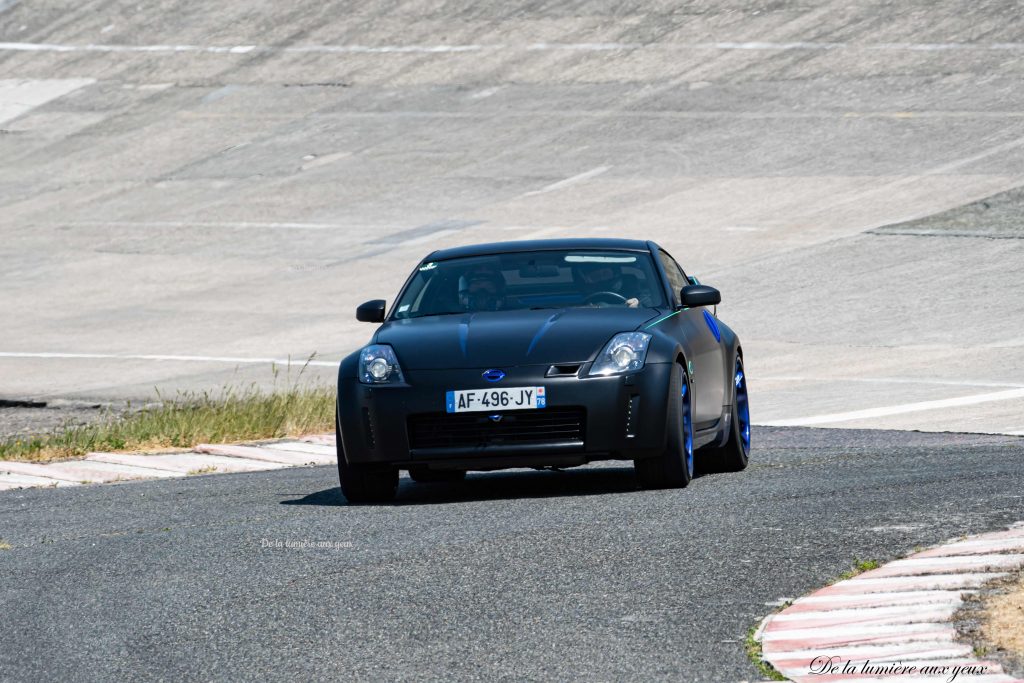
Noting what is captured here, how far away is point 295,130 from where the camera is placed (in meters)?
43.4

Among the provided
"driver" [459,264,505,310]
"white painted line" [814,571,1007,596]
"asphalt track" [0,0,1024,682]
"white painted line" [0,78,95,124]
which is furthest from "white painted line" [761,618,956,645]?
"white painted line" [0,78,95,124]

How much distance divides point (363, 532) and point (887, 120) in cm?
2931

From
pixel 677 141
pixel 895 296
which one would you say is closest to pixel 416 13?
pixel 677 141

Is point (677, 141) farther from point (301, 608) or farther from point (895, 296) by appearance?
point (301, 608)

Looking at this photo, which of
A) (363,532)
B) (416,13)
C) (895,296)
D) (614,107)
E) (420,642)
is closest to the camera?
(420,642)

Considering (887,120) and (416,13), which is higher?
(416,13)

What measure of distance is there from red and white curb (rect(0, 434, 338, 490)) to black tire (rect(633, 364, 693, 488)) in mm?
3690

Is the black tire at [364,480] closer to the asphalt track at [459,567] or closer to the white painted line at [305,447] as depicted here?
the asphalt track at [459,567]

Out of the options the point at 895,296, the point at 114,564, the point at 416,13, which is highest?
the point at 416,13

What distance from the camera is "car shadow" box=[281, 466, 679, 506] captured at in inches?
421

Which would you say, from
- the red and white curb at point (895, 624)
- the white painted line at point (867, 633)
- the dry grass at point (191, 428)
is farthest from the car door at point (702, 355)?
the dry grass at point (191, 428)

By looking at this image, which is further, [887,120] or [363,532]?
[887,120]

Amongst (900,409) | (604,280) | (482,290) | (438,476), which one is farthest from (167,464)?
(900,409)

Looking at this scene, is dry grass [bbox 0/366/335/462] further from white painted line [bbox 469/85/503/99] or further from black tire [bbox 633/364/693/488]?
white painted line [bbox 469/85/503/99]
